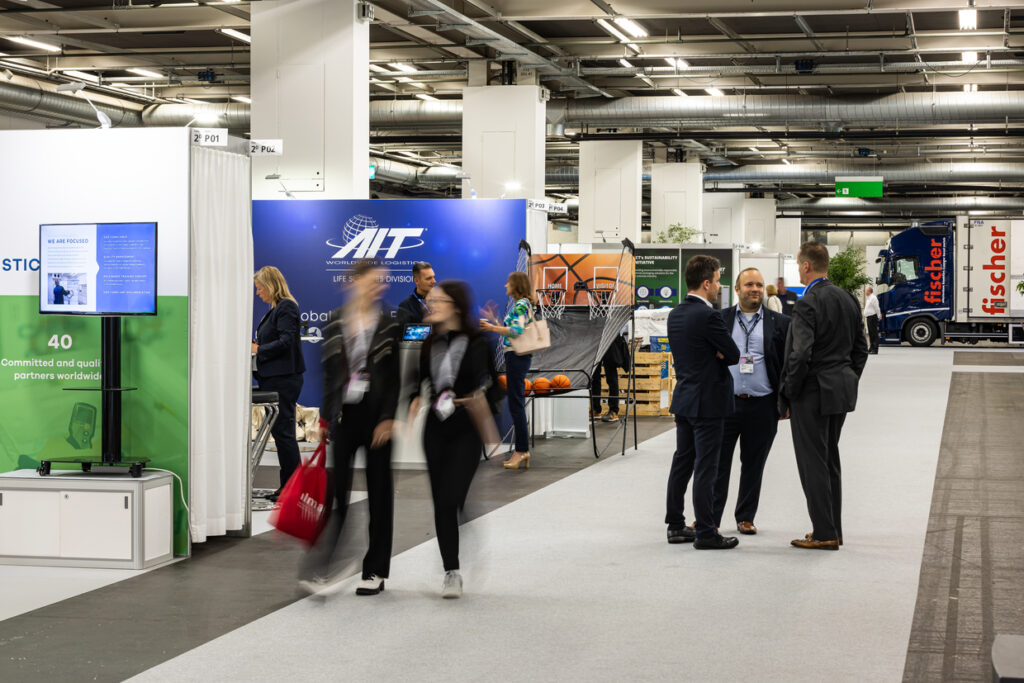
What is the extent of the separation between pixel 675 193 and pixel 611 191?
14.8ft

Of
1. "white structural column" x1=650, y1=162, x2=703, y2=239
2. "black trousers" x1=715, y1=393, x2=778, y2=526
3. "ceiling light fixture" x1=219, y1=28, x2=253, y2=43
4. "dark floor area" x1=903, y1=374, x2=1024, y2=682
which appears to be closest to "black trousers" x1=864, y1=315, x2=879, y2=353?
"white structural column" x1=650, y1=162, x2=703, y2=239

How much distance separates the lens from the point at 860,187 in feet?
89.4

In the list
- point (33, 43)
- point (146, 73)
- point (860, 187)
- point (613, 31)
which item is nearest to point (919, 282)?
point (860, 187)

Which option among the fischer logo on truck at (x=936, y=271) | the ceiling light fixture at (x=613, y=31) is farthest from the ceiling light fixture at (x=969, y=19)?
the fischer logo on truck at (x=936, y=271)

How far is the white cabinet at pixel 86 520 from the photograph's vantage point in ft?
19.1

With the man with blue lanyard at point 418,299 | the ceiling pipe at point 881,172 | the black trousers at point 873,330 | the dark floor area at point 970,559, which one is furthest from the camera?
the ceiling pipe at point 881,172

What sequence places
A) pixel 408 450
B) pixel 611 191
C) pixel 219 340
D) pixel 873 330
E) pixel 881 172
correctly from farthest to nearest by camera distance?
pixel 881 172, pixel 873 330, pixel 611 191, pixel 408 450, pixel 219 340

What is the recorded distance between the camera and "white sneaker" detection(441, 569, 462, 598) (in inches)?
205

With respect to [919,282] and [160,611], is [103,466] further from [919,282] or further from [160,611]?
[919,282]

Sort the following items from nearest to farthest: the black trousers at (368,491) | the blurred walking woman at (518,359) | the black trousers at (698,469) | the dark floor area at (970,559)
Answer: the dark floor area at (970,559)
the black trousers at (368,491)
the black trousers at (698,469)
the blurred walking woman at (518,359)

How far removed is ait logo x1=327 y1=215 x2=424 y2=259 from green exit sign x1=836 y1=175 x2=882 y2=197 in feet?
60.6

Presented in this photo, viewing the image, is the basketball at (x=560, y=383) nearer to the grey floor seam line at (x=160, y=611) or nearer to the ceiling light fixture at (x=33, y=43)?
the grey floor seam line at (x=160, y=611)

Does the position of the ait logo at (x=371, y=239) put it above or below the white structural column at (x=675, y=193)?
below

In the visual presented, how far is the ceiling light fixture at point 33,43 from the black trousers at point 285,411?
11067 mm
